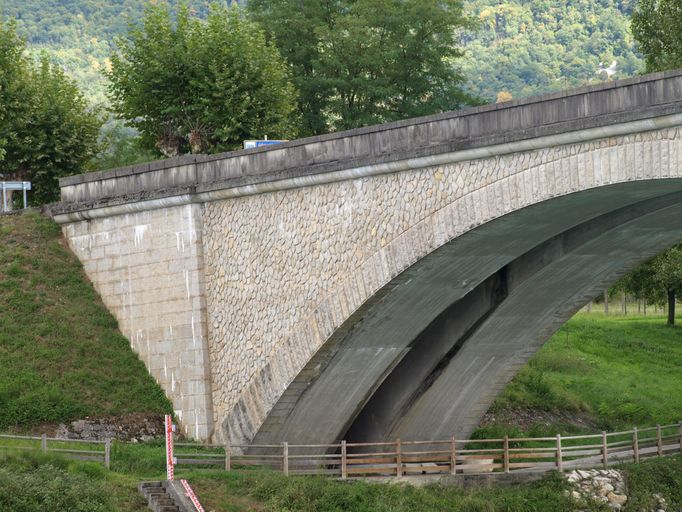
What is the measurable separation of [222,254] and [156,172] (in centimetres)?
298

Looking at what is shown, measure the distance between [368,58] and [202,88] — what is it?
36.9 feet

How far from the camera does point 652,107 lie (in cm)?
2094

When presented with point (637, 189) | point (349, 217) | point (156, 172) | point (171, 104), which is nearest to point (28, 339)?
point (156, 172)

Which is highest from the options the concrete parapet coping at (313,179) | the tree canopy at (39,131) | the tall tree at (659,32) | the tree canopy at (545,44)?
the tree canopy at (545,44)

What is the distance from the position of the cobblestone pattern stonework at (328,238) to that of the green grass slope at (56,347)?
2.43 m

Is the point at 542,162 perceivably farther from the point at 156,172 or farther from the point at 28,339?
the point at 28,339

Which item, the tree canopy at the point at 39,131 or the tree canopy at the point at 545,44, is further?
the tree canopy at the point at 545,44

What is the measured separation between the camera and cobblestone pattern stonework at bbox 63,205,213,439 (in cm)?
2948

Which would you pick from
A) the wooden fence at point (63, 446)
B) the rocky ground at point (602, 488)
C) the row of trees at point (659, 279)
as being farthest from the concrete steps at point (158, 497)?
the row of trees at point (659, 279)

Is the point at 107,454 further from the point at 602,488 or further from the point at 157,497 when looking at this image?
the point at 602,488

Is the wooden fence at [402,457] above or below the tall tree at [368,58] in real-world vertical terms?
below

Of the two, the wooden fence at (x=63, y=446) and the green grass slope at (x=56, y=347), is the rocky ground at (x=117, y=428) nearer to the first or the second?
the green grass slope at (x=56, y=347)

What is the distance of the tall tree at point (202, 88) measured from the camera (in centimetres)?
3984

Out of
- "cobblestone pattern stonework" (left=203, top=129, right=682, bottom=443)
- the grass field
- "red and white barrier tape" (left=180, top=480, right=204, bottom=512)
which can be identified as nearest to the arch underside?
"cobblestone pattern stonework" (left=203, top=129, right=682, bottom=443)
